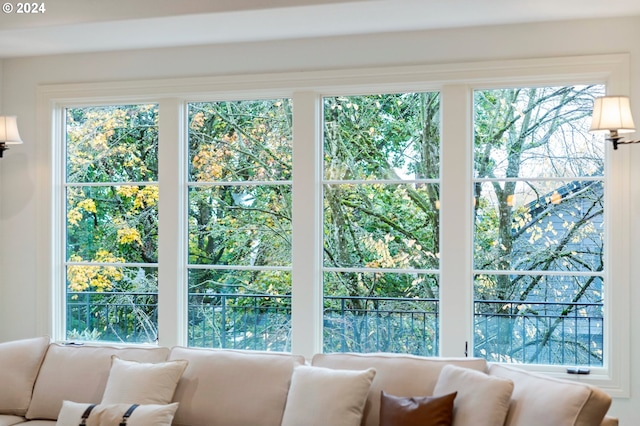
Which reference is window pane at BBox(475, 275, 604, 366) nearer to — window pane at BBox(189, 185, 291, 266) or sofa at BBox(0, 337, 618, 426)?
sofa at BBox(0, 337, 618, 426)

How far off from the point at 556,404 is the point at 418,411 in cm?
58

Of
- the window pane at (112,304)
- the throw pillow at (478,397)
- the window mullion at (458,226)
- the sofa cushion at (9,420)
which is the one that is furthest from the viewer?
the window pane at (112,304)

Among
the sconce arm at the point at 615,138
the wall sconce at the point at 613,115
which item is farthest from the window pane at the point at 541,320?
the wall sconce at the point at 613,115

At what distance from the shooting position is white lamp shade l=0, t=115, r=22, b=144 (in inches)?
170

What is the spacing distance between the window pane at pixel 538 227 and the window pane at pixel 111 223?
2.19 m

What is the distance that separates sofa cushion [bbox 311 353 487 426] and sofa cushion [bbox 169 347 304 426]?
1.27ft

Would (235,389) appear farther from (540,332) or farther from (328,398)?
(540,332)

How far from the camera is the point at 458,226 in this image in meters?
4.07

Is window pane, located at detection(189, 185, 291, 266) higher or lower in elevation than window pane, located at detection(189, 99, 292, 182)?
lower

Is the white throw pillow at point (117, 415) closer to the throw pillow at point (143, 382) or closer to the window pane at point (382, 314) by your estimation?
the throw pillow at point (143, 382)

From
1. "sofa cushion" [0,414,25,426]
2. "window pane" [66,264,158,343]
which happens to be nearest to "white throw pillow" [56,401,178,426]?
"sofa cushion" [0,414,25,426]

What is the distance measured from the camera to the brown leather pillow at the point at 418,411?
9.61 feet

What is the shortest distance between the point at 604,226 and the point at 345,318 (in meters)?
1.63

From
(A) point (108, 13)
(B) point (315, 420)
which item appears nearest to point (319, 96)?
(A) point (108, 13)
